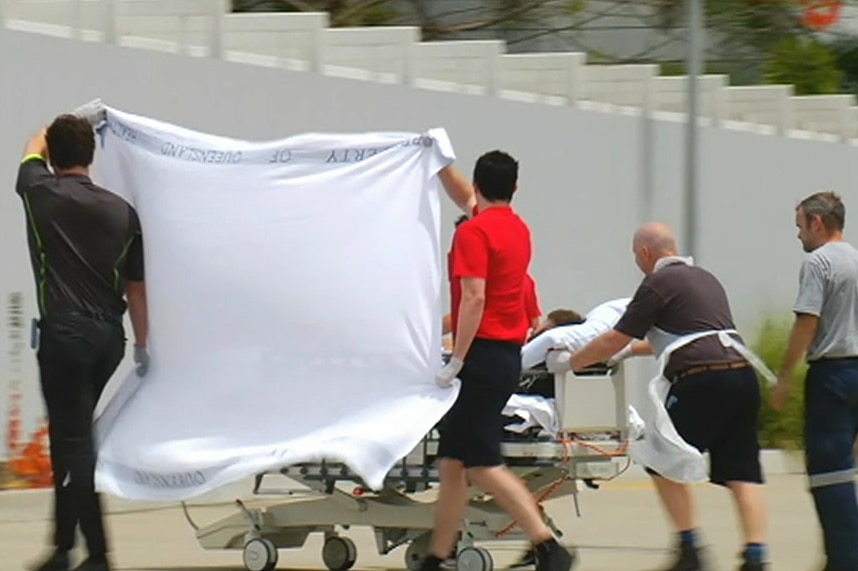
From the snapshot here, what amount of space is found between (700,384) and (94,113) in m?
3.05

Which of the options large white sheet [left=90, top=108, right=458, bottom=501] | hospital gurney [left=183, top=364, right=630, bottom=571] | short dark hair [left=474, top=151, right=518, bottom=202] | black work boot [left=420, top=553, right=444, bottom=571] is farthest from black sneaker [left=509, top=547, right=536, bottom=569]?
short dark hair [left=474, top=151, right=518, bottom=202]

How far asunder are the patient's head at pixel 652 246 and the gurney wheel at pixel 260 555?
7.43ft

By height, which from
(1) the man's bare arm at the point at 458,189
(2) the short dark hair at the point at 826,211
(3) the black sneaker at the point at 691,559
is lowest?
(3) the black sneaker at the point at 691,559

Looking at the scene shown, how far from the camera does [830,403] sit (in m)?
9.49

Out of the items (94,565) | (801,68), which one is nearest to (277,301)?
(94,565)

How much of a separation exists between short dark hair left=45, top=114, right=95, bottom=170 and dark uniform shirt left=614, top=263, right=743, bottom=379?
8.25ft

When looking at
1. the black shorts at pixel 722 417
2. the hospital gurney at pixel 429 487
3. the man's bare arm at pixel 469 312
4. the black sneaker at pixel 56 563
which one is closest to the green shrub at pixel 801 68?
the hospital gurney at pixel 429 487

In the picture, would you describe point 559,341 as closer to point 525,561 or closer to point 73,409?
point 525,561

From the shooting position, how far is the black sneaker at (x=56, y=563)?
8.85 meters

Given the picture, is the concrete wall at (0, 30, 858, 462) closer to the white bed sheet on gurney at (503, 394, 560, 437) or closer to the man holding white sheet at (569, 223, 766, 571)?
the white bed sheet on gurney at (503, 394, 560, 437)

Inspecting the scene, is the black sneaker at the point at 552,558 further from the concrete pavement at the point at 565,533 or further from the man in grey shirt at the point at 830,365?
the concrete pavement at the point at 565,533

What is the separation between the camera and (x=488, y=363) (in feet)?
29.9

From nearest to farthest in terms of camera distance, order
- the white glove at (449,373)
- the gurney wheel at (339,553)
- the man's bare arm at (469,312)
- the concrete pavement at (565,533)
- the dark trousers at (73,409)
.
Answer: the dark trousers at (73,409), the man's bare arm at (469,312), the white glove at (449,373), the gurney wheel at (339,553), the concrete pavement at (565,533)

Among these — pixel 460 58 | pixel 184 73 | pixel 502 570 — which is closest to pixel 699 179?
pixel 460 58
